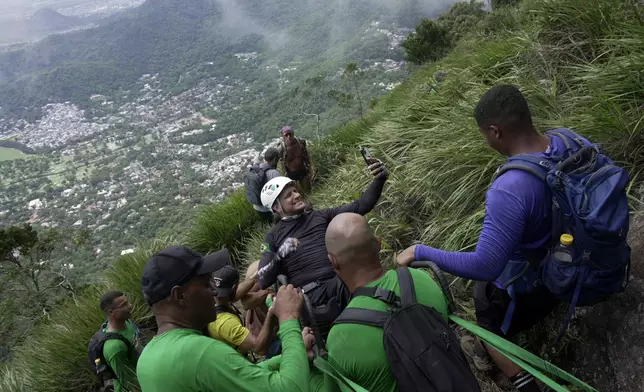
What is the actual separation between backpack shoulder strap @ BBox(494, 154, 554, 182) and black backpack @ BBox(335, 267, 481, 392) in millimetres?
811

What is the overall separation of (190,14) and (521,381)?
5695 inches

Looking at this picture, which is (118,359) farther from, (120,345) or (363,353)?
(363,353)

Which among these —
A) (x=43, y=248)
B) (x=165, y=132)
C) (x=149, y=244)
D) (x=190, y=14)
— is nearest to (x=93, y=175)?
(x=165, y=132)

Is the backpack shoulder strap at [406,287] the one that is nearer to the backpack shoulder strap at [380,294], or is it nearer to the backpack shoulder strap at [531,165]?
the backpack shoulder strap at [380,294]

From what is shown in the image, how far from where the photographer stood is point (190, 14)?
129 metres

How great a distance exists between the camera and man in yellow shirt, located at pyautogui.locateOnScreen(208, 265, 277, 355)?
2914 mm

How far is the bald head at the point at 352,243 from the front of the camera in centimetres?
203

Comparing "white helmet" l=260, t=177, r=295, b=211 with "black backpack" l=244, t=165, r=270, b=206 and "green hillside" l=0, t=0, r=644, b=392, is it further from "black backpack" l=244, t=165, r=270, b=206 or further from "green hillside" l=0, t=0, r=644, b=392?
"black backpack" l=244, t=165, r=270, b=206

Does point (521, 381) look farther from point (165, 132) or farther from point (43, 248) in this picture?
point (165, 132)

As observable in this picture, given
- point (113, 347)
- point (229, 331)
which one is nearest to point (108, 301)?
point (113, 347)

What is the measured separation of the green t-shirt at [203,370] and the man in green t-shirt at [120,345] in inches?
94.4

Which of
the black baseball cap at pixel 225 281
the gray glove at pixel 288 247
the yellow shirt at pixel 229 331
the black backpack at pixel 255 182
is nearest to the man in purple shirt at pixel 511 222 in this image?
the gray glove at pixel 288 247

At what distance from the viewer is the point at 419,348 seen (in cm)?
168

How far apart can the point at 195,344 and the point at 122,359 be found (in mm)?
2650
